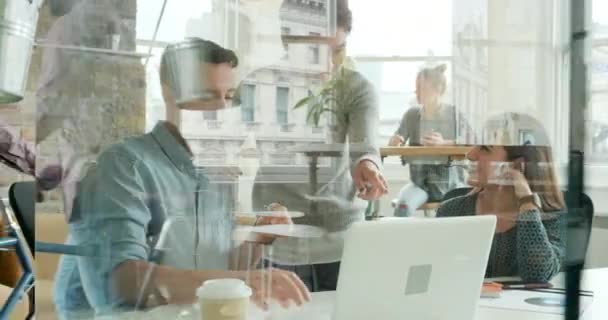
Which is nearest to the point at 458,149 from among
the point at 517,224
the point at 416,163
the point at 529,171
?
the point at 416,163

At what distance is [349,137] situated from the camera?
2.20 meters

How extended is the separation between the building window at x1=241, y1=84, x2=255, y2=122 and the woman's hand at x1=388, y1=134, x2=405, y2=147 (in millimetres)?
539

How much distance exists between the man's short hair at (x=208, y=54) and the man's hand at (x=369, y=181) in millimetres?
596

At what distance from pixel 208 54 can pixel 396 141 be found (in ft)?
2.65

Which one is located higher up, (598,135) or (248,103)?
(248,103)

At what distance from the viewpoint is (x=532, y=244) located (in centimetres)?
191

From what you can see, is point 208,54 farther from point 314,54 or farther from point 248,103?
point 314,54

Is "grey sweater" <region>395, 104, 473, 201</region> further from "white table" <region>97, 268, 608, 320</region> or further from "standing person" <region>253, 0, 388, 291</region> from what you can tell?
"white table" <region>97, 268, 608, 320</region>

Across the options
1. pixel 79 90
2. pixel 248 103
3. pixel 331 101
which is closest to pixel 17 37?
pixel 79 90

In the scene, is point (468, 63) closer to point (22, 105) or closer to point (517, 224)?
point (517, 224)

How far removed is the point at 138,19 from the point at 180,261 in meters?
0.80

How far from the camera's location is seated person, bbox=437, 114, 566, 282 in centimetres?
176

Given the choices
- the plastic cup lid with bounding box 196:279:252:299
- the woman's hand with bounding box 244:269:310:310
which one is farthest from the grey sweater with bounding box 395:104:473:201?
the plastic cup lid with bounding box 196:279:252:299

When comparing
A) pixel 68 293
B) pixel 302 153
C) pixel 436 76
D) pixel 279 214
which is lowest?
pixel 68 293
